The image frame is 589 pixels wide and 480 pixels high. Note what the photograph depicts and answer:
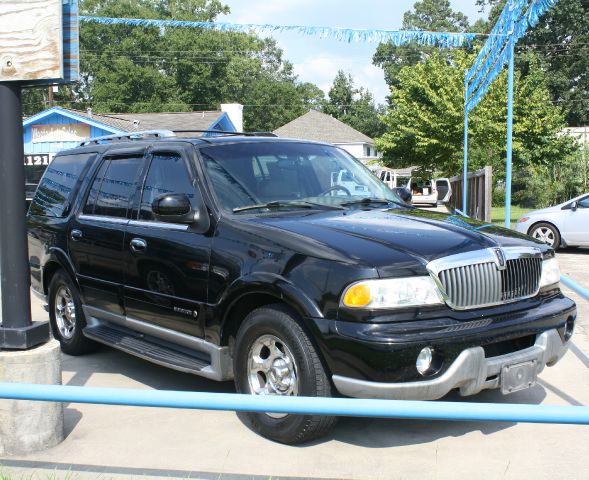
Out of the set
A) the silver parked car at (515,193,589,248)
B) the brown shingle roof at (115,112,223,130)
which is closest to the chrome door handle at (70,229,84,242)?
the silver parked car at (515,193,589,248)

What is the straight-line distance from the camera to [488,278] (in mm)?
4348

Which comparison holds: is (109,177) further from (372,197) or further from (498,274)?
(498,274)

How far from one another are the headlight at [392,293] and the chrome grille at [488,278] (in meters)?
0.10

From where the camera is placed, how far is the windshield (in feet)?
17.0

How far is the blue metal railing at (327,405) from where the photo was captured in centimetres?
274

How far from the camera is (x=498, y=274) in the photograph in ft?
14.5

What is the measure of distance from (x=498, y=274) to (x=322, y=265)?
1.11 meters

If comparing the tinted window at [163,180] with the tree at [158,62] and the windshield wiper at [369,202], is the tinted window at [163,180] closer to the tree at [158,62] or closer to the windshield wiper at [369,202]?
the windshield wiper at [369,202]

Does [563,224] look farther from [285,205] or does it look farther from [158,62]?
[158,62]

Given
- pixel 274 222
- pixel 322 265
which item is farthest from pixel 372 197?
pixel 322 265

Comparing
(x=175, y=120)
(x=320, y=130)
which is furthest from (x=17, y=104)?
(x=320, y=130)

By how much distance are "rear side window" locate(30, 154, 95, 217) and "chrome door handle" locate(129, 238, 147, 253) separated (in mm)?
1530

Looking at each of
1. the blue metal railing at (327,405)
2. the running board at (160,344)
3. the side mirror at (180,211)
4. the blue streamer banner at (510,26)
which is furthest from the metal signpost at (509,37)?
the blue metal railing at (327,405)

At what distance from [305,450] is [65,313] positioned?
11.0 feet
